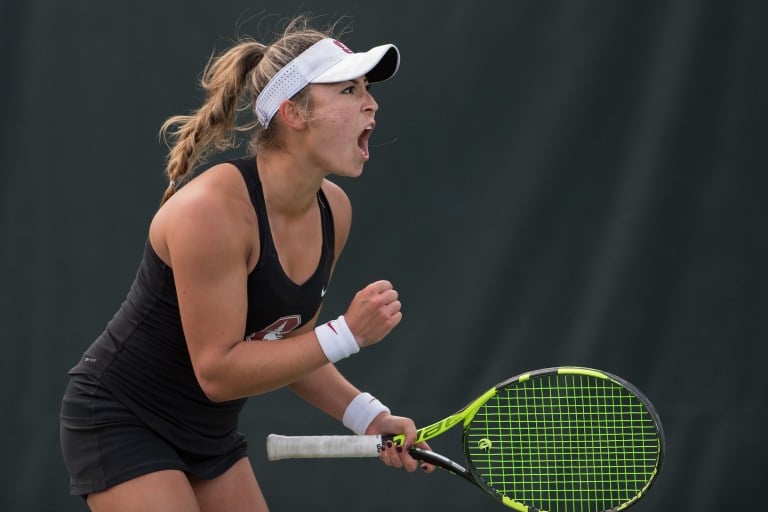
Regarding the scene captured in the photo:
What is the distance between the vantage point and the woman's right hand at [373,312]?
211 cm

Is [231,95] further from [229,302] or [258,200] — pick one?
[229,302]

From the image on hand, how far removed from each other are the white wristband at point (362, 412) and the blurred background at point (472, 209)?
46.0 inches

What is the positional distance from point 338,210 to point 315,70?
341 millimetres

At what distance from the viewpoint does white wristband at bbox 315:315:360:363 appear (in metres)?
2.11

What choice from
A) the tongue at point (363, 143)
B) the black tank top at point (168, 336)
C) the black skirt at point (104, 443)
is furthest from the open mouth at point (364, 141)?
the black skirt at point (104, 443)

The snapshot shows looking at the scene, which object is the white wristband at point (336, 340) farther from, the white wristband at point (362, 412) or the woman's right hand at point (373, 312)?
the white wristband at point (362, 412)

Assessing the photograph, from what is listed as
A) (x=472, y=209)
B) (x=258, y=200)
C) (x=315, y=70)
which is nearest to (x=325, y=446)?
(x=258, y=200)

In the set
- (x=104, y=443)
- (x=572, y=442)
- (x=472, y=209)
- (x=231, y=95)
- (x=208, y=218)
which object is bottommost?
(x=572, y=442)

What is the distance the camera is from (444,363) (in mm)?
3709

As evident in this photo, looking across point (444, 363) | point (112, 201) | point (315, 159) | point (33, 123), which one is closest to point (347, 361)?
point (444, 363)

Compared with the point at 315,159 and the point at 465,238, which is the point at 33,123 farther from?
the point at 315,159

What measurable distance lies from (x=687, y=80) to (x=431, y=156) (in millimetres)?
847

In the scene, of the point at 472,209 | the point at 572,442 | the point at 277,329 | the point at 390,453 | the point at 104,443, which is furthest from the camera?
the point at 472,209

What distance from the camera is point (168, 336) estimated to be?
225 centimetres
